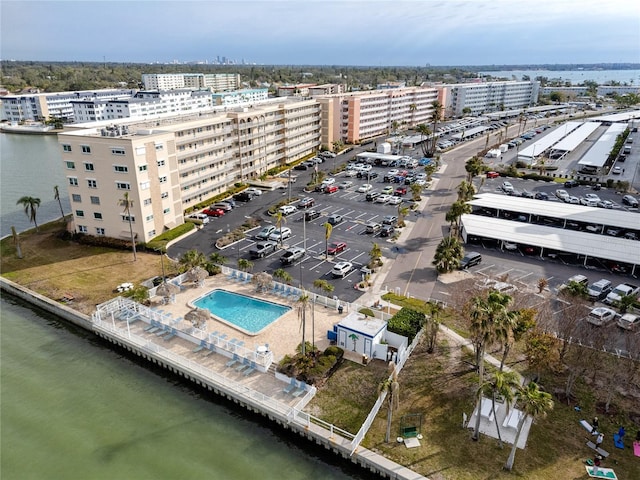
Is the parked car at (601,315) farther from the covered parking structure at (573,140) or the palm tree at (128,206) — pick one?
the covered parking structure at (573,140)

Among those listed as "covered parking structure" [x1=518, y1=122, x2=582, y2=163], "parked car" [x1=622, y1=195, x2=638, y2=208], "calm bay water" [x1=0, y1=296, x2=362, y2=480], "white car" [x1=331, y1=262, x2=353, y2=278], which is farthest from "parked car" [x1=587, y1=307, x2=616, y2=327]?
"covered parking structure" [x1=518, y1=122, x2=582, y2=163]

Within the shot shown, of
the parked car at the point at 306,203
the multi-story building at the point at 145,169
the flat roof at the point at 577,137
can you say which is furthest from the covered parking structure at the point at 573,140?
the multi-story building at the point at 145,169

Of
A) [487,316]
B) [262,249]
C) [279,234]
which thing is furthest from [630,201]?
[487,316]

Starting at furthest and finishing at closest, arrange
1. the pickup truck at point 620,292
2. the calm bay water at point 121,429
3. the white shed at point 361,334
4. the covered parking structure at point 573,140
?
1. the covered parking structure at point 573,140
2. the pickup truck at point 620,292
3. the white shed at point 361,334
4. the calm bay water at point 121,429

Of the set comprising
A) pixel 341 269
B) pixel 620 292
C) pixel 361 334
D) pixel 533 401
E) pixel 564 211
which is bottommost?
pixel 620 292

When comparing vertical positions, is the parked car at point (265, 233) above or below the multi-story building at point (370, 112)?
below

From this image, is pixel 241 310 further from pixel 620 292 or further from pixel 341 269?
pixel 620 292
